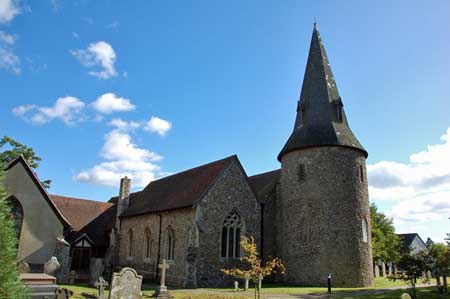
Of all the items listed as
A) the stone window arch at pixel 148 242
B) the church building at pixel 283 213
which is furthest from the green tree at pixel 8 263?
the stone window arch at pixel 148 242

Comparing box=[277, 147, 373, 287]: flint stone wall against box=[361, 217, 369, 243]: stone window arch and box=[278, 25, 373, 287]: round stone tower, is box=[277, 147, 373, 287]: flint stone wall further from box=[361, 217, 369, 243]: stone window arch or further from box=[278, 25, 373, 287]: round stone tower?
box=[361, 217, 369, 243]: stone window arch

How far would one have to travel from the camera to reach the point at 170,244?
987 inches

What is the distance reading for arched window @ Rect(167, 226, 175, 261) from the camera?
24.5m

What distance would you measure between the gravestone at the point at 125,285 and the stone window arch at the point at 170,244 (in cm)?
1079

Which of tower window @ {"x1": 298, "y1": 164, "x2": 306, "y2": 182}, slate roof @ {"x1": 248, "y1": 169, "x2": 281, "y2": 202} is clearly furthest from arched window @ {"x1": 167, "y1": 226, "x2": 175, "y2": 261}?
tower window @ {"x1": 298, "y1": 164, "x2": 306, "y2": 182}

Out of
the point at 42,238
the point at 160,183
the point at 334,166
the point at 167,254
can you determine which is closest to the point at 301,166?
the point at 334,166

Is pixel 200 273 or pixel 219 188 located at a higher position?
pixel 219 188

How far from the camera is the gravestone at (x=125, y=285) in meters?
13.1

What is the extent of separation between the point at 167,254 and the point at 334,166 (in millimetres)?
12343

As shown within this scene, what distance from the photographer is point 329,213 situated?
970 inches

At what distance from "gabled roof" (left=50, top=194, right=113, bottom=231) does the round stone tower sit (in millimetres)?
18324

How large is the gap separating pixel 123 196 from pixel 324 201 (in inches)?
685

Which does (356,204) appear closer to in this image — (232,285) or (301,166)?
(301,166)

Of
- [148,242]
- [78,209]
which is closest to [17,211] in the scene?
[148,242]
